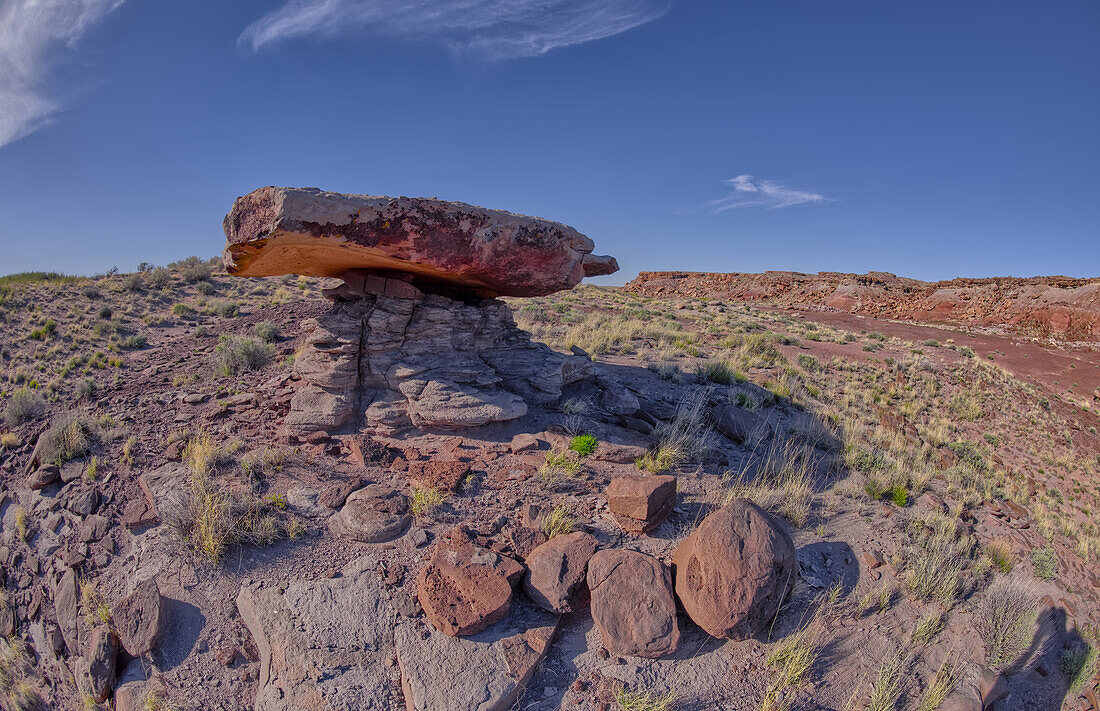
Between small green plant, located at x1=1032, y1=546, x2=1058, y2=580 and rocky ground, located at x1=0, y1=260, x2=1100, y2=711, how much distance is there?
0.03 m

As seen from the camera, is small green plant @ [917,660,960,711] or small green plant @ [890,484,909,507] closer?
small green plant @ [917,660,960,711]

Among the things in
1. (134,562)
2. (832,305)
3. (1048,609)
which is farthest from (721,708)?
(832,305)

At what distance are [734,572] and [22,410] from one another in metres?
11.4

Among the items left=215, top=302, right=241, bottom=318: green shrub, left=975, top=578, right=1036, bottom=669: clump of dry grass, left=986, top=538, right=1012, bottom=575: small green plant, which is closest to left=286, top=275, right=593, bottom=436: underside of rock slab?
left=975, top=578, right=1036, bottom=669: clump of dry grass

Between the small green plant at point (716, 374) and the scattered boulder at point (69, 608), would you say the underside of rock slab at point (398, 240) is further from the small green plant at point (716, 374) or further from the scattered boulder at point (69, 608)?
the small green plant at point (716, 374)

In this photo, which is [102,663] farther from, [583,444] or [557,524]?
[583,444]

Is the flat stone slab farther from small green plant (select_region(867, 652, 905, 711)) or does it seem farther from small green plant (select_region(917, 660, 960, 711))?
small green plant (select_region(917, 660, 960, 711))

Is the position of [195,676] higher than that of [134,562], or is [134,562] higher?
[134,562]

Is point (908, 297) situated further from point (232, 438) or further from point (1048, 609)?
point (232, 438)

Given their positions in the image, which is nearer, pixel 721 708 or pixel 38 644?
pixel 721 708

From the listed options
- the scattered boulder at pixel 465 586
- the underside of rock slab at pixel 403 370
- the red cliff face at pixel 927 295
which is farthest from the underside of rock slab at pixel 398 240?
the red cliff face at pixel 927 295

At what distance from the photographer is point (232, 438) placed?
6.46 meters

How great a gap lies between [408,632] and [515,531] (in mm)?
1298

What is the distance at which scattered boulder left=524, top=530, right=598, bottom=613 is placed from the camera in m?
4.10
